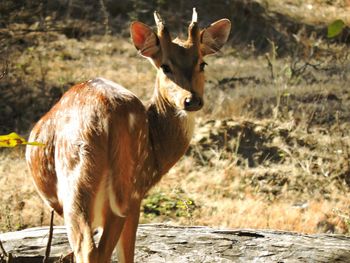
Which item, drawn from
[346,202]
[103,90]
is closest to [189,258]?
[103,90]

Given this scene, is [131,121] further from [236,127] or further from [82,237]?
[236,127]

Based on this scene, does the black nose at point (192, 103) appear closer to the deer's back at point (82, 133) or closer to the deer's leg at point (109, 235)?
Result: the deer's back at point (82, 133)

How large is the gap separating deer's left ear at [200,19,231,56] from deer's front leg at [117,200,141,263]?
1.51 metres

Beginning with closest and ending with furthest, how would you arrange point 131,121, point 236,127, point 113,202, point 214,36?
point 113,202 < point 131,121 < point 214,36 < point 236,127

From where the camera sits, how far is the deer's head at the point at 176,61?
4.87 m

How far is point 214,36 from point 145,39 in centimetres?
63

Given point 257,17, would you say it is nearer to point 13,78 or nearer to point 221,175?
point 13,78

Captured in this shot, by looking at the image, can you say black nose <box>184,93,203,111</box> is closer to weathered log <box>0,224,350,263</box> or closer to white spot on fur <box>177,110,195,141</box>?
white spot on fur <box>177,110,195,141</box>

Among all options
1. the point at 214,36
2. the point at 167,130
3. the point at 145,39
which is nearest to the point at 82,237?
the point at 167,130

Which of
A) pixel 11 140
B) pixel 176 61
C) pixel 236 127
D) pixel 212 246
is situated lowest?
pixel 236 127

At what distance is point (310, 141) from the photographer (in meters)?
9.02

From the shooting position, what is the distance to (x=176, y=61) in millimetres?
4992

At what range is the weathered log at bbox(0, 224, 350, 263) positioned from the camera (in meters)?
5.12

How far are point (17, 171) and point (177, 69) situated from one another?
369cm
